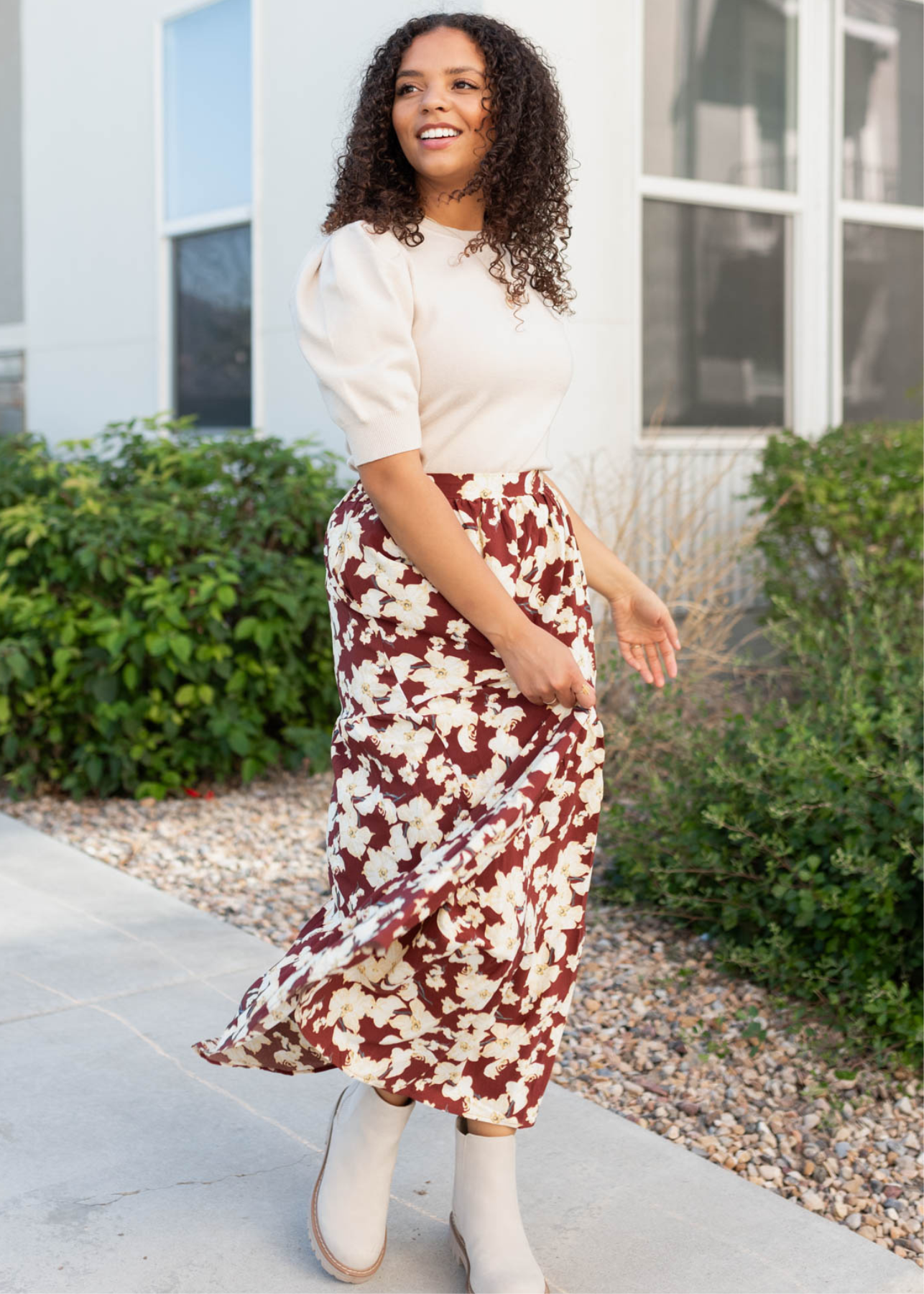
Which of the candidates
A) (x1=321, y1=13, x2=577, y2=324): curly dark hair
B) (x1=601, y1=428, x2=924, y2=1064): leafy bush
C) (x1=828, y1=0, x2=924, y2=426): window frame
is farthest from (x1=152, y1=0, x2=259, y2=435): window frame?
(x1=321, y1=13, x2=577, y2=324): curly dark hair

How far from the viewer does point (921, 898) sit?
2963 mm

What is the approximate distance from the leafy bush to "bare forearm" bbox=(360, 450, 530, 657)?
52.5 inches

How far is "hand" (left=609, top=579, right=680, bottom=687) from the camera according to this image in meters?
2.30

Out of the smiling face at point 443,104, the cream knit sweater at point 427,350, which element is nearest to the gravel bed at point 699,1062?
the cream knit sweater at point 427,350

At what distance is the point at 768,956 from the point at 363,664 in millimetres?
1563

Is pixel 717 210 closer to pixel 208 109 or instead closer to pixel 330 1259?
pixel 208 109

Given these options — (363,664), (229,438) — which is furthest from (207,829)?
(363,664)

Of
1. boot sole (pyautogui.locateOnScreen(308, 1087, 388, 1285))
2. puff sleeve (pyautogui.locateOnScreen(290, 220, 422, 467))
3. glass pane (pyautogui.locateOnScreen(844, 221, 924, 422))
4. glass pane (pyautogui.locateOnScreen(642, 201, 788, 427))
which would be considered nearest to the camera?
puff sleeve (pyautogui.locateOnScreen(290, 220, 422, 467))

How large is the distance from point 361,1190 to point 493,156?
1.54m

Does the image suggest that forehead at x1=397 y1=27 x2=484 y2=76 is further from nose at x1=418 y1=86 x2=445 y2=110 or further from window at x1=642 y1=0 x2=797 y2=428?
window at x1=642 y1=0 x2=797 y2=428

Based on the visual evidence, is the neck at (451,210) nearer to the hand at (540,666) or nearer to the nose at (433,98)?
the nose at (433,98)

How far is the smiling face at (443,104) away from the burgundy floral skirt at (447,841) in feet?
1.47

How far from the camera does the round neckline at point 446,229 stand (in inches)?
78.2

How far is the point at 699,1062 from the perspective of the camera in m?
2.97
